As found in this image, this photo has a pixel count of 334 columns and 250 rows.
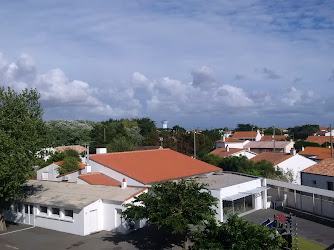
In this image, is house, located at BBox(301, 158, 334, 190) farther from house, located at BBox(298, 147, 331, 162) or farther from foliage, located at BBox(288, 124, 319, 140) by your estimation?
foliage, located at BBox(288, 124, 319, 140)

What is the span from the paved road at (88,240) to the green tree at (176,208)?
2.66 meters

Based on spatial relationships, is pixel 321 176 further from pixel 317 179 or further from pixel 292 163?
pixel 292 163

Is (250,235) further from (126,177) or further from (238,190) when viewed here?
(126,177)

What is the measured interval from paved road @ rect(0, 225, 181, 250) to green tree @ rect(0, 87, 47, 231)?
2635 millimetres

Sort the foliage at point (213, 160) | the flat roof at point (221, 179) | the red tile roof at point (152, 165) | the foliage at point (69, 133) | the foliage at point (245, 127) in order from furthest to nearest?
the foliage at point (245, 127)
the foliage at point (69, 133)
the foliage at point (213, 160)
the red tile roof at point (152, 165)
the flat roof at point (221, 179)

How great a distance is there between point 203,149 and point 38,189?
153ft

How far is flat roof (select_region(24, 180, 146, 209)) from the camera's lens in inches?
909

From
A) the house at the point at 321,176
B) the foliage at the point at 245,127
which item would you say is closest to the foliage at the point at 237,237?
the house at the point at 321,176

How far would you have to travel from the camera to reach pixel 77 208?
22172mm

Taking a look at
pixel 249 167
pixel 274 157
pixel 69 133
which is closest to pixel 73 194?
pixel 249 167

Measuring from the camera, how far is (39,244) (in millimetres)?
20766

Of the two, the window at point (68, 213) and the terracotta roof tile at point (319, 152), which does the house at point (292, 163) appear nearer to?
the terracotta roof tile at point (319, 152)

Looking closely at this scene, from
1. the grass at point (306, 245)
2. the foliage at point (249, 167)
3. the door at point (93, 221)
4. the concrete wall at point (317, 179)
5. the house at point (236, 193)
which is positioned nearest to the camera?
the grass at point (306, 245)

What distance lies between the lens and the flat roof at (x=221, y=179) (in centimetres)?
2695
